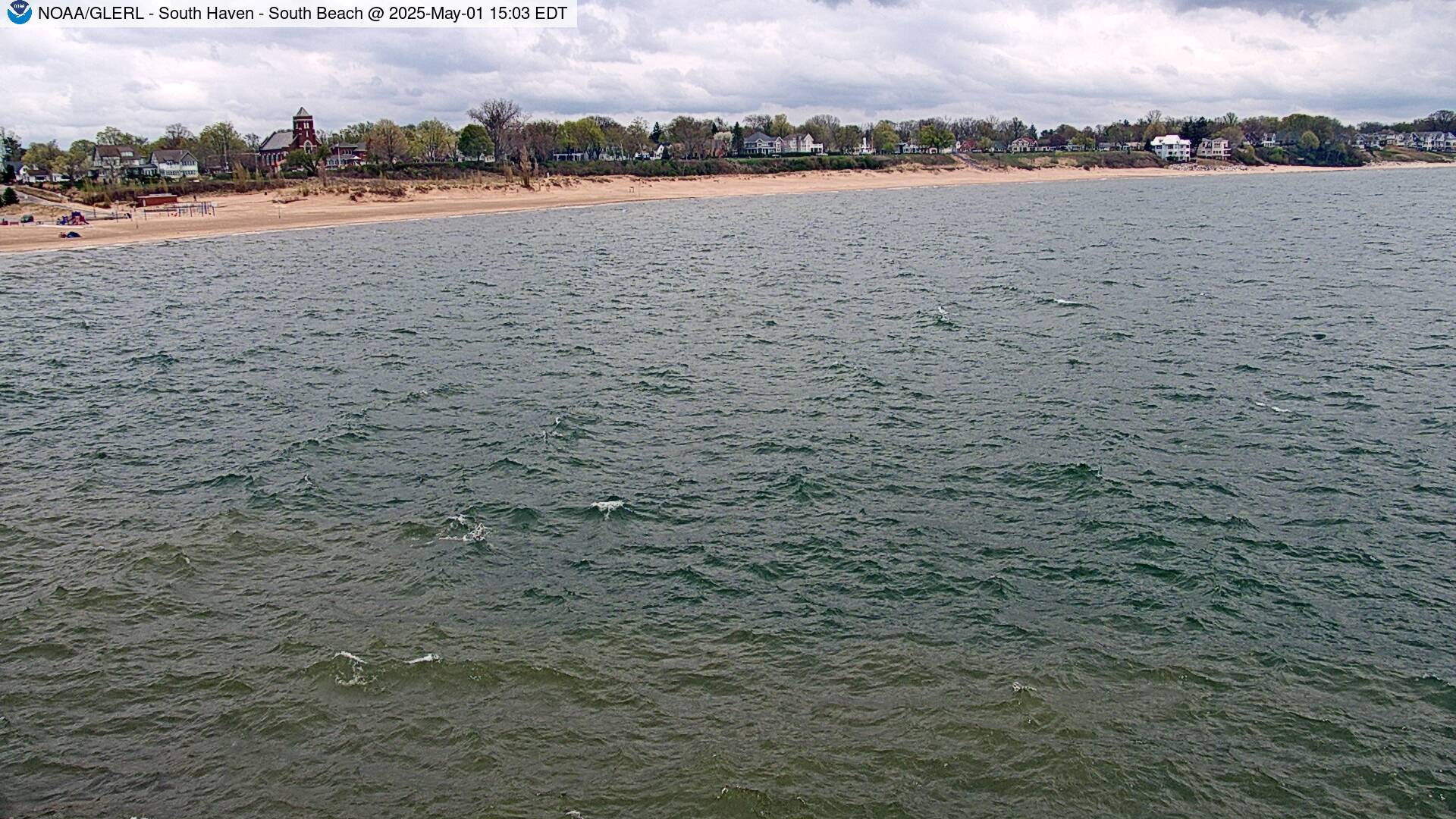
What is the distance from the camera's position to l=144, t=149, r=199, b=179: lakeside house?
17250 cm

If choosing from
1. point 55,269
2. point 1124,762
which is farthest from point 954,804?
point 55,269

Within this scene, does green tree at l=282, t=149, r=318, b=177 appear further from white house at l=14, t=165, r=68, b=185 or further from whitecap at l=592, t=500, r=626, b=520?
whitecap at l=592, t=500, r=626, b=520

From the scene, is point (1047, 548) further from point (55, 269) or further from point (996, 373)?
point (55, 269)

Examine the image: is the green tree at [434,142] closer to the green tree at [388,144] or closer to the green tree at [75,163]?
the green tree at [388,144]

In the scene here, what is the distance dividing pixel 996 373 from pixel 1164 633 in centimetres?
1785

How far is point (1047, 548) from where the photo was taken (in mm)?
20172

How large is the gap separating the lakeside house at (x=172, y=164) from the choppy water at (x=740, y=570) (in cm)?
15223

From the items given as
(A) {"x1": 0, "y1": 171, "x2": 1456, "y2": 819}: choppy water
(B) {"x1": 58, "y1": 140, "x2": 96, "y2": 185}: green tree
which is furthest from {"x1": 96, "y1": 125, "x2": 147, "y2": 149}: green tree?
(A) {"x1": 0, "y1": 171, "x2": 1456, "y2": 819}: choppy water

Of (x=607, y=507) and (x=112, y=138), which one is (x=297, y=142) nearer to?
(x=112, y=138)

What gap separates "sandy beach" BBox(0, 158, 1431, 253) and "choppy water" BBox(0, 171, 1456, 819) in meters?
52.6

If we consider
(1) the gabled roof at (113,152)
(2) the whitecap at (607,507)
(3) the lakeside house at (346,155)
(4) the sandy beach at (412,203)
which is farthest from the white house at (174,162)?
(2) the whitecap at (607,507)

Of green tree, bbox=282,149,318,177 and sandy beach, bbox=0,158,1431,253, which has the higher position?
green tree, bbox=282,149,318,177

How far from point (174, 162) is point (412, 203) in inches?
3074

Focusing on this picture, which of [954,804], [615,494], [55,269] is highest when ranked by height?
[55,269]
